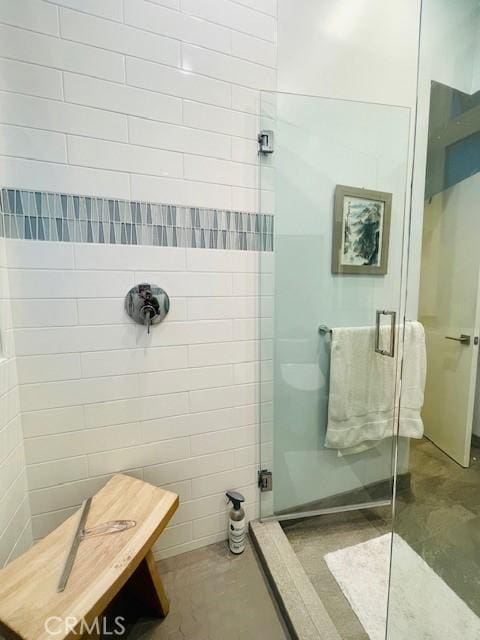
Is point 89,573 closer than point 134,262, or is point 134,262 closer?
point 89,573

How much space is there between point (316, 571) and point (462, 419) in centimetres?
114

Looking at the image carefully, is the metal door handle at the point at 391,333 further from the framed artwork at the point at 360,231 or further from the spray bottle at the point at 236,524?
the spray bottle at the point at 236,524

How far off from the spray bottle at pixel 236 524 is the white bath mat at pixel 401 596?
42cm

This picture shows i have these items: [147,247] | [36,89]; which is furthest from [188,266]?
[36,89]

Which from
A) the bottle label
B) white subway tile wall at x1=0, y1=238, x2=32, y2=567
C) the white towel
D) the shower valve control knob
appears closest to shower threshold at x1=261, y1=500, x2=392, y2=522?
the bottle label

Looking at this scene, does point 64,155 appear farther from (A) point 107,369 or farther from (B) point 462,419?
(B) point 462,419

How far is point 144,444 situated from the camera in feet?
4.05

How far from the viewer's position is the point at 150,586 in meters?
1.05

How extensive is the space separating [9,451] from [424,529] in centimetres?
187

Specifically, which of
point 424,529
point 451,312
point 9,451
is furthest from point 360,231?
point 9,451

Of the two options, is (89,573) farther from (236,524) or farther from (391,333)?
(391,333)

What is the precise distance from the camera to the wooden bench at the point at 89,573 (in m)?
0.67

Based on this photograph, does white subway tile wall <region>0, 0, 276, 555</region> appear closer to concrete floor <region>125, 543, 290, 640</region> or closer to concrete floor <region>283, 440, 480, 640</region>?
concrete floor <region>125, 543, 290, 640</region>

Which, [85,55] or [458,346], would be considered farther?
[458,346]
